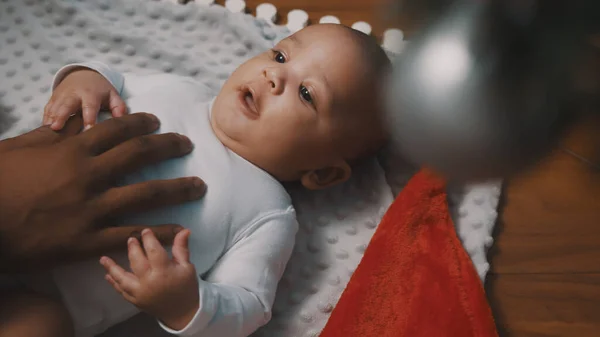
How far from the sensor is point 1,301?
1.83ft

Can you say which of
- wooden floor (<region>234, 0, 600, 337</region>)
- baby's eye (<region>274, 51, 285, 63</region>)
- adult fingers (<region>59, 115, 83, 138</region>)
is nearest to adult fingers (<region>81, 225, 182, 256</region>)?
adult fingers (<region>59, 115, 83, 138</region>)

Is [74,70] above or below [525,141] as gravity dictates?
below

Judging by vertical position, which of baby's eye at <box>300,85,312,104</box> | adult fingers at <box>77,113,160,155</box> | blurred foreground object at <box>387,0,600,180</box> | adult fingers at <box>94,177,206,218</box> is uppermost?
blurred foreground object at <box>387,0,600,180</box>

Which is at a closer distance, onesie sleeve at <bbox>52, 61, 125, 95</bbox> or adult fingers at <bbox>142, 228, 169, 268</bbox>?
adult fingers at <bbox>142, 228, 169, 268</bbox>

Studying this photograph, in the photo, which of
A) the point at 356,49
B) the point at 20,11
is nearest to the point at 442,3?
the point at 356,49

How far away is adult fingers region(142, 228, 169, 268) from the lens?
0.56 m

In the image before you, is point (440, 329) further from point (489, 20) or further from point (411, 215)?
point (489, 20)

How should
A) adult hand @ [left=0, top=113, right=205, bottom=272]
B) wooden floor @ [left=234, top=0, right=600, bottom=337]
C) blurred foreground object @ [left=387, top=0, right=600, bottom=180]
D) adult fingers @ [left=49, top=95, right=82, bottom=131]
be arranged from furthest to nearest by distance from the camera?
wooden floor @ [left=234, top=0, right=600, bottom=337], adult fingers @ [left=49, top=95, right=82, bottom=131], adult hand @ [left=0, top=113, right=205, bottom=272], blurred foreground object @ [left=387, top=0, right=600, bottom=180]

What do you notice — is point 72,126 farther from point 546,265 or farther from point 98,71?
point 546,265

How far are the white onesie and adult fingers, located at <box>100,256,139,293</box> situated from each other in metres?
0.04

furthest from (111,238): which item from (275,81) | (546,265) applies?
(546,265)

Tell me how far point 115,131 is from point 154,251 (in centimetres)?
15

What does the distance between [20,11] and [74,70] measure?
0.82 ft

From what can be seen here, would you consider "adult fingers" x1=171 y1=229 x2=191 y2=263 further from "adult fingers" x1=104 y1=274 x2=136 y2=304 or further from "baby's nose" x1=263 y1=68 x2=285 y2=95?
"baby's nose" x1=263 y1=68 x2=285 y2=95
